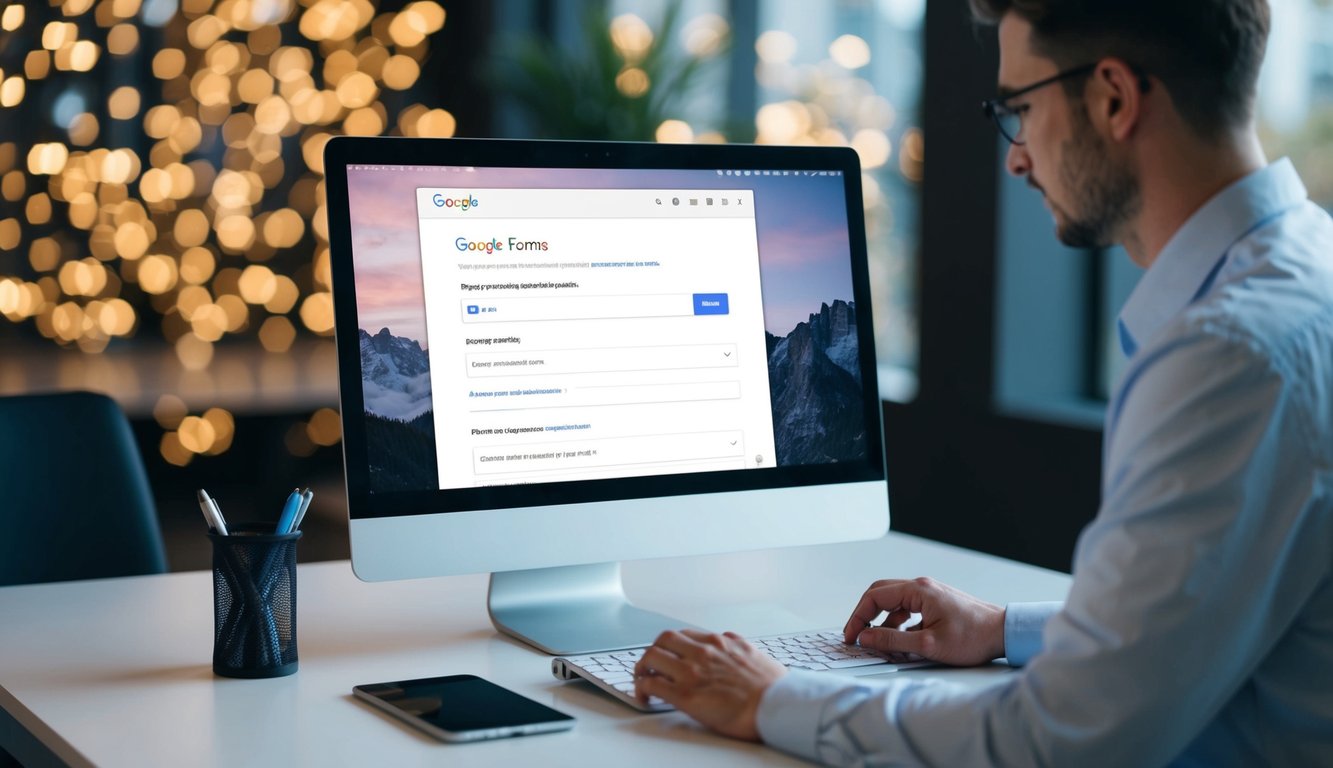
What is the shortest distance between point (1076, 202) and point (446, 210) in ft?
1.98

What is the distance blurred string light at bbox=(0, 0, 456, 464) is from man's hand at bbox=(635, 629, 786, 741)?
2929 mm

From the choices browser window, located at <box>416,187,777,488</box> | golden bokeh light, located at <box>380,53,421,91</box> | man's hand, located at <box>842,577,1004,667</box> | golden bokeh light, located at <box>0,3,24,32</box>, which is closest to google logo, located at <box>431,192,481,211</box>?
browser window, located at <box>416,187,777,488</box>

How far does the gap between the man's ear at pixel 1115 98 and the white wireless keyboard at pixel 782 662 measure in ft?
1.73

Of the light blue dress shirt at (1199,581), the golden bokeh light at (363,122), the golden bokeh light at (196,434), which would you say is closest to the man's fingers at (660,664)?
the light blue dress shirt at (1199,581)

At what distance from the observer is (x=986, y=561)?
186cm

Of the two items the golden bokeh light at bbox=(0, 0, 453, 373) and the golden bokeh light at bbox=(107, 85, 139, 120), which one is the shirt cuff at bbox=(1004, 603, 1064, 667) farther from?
the golden bokeh light at bbox=(107, 85, 139, 120)

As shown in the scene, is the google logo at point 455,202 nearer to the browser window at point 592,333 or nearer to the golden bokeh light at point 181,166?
the browser window at point 592,333

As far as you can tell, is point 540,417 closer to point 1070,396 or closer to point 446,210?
point 446,210

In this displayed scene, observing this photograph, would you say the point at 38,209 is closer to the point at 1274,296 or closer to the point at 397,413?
the point at 397,413

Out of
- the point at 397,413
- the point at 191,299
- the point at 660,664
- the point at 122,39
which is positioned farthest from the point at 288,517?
the point at 122,39

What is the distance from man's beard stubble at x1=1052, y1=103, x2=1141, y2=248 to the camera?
1.09m

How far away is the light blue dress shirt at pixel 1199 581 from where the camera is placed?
0.91 meters

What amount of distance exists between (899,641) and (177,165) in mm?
3835

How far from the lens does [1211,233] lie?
106 cm
